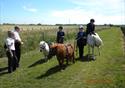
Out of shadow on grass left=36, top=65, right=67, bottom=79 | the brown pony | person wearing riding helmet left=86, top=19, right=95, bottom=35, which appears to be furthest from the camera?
person wearing riding helmet left=86, top=19, right=95, bottom=35

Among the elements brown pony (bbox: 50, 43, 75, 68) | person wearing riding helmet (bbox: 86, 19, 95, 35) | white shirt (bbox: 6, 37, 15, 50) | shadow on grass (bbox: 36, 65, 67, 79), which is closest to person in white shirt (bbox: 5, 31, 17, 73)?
white shirt (bbox: 6, 37, 15, 50)

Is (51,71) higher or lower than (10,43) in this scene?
lower

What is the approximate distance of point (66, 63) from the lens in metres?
16.2

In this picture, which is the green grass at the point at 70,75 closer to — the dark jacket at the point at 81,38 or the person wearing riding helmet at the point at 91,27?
the dark jacket at the point at 81,38

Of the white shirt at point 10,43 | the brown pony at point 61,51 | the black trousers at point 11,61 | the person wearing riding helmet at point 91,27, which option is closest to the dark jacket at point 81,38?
the person wearing riding helmet at point 91,27

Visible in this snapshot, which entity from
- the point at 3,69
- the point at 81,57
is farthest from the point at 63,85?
the point at 81,57

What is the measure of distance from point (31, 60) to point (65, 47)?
5061mm

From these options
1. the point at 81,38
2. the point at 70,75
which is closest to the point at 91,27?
the point at 81,38

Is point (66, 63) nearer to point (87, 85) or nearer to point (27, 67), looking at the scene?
point (27, 67)

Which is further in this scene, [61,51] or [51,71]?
[51,71]

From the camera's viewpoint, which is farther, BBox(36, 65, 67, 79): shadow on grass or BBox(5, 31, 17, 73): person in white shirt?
BBox(5, 31, 17, 73): person in white shirt

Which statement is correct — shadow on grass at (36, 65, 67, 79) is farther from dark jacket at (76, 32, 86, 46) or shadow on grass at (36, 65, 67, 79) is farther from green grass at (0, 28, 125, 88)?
dark jacket at (76, 32, 86, 46)

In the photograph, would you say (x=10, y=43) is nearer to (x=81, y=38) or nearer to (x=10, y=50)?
(x=10, y=50)

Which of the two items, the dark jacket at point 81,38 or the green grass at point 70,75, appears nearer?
the green grass at point 70,75
